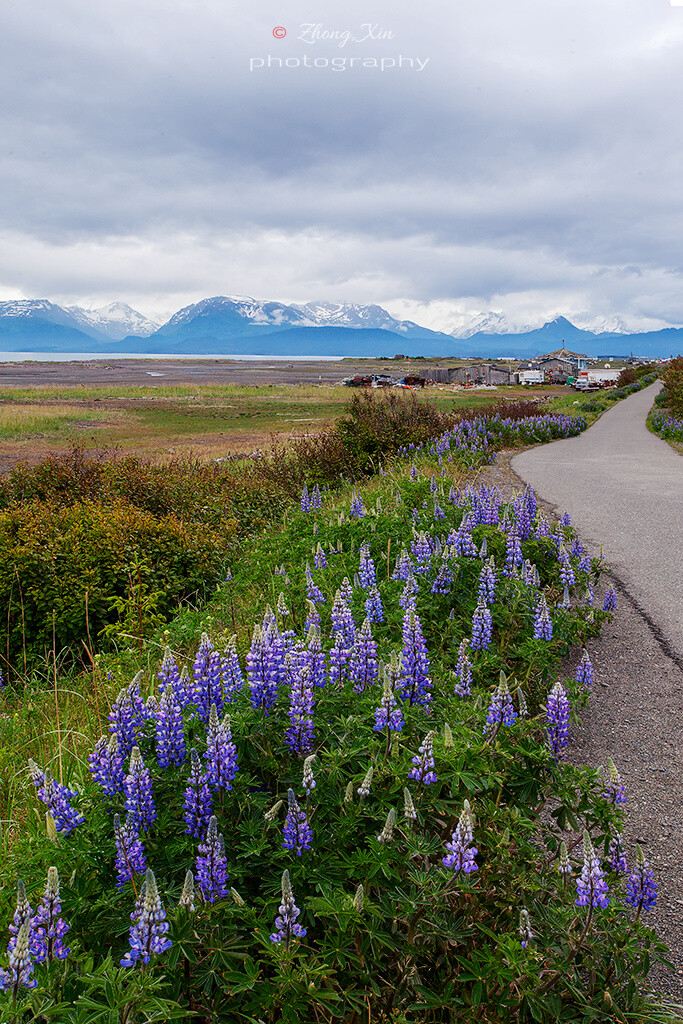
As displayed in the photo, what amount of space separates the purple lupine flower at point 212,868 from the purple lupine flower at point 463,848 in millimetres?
690

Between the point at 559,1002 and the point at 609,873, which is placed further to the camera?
the point at 609,873

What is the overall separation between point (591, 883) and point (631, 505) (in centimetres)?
932

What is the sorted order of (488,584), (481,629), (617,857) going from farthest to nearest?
1. (488,584)
2. (481,629)
3. (617,857)

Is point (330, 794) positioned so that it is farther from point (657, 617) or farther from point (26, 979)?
point (657, 617)

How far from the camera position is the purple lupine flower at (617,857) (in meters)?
2.46

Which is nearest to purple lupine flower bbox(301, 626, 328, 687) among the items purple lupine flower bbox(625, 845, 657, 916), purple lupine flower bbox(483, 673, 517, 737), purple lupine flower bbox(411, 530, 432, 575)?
purple lupine flower bbox(483, 673, 517, 737)

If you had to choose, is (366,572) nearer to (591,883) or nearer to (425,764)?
(425,764)

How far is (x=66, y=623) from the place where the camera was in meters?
7.45

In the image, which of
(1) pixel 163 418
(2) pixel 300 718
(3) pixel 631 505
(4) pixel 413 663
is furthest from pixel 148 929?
(1) pixel 163 418

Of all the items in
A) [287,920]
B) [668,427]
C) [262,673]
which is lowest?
[287,920]

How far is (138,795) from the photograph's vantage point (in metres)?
2.09

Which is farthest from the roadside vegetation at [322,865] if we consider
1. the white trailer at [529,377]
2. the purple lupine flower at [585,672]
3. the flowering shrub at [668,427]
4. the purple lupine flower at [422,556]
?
the white trailer at [529,377]

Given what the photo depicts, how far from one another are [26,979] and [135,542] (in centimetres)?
681

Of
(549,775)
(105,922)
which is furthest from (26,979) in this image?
(549,775)
